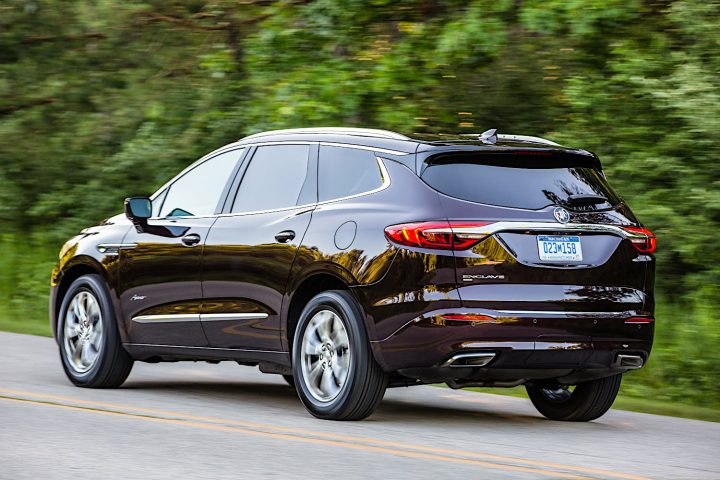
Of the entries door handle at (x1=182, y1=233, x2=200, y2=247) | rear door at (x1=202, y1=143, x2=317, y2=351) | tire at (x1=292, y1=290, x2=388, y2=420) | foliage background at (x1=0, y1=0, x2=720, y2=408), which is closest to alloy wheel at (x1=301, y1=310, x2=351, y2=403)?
tire at (x1=292, y1=290, x2=388, y2=420)

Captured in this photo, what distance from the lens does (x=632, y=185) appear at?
13844 millimetres

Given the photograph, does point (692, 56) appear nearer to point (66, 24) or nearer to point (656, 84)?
point (656, 84)

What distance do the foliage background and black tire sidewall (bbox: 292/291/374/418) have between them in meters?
3.67

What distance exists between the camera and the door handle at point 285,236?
8.88m

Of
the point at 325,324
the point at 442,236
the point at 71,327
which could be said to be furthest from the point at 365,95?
the point at 442,236

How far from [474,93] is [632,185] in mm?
2620

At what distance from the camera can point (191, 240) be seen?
31.9 feet

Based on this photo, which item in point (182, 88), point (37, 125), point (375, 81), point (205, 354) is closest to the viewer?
point (205, 354)

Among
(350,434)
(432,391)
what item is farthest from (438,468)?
(432,391)

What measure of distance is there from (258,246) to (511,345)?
1.95 m

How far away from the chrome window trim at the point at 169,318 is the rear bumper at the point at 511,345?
1.94 metres

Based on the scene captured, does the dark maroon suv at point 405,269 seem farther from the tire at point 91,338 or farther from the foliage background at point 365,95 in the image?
the foliage background at point 365,95

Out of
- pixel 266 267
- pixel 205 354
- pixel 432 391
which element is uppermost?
pixel 266 267

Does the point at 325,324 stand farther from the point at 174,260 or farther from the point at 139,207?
the point at 139,207
